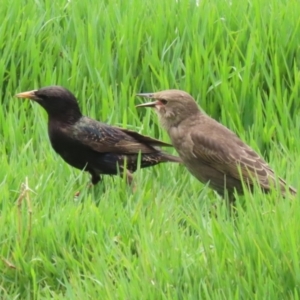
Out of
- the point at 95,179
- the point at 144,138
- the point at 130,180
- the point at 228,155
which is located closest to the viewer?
the point at 130,180

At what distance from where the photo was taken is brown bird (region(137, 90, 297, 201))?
250 inches

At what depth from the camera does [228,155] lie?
6.47 metres

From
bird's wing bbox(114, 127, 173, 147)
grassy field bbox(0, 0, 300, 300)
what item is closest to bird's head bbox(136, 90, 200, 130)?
bird's wing bbox(114, 127, 173, 147)

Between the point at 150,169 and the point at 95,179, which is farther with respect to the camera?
the point at 150,169

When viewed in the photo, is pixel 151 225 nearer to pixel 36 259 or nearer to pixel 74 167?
pixel 36 259

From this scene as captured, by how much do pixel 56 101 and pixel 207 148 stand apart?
1.03 metres

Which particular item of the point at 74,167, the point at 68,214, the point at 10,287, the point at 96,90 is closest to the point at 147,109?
the point at 96,90

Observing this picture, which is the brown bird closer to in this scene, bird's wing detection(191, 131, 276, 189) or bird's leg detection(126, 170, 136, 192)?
bird's wing detection(191, 131, 276, 189)

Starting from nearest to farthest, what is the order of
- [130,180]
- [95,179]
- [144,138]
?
[130,180], [95,179], [144,138]

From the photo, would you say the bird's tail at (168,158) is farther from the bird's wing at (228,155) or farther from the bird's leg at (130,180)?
the bird's leg at (130,180)

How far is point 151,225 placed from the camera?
5395 millimetres

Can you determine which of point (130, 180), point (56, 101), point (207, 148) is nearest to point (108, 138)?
point (56, 101)

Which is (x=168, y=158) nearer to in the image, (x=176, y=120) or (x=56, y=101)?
(x=176, y=120)

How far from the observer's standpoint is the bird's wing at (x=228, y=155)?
630cm
